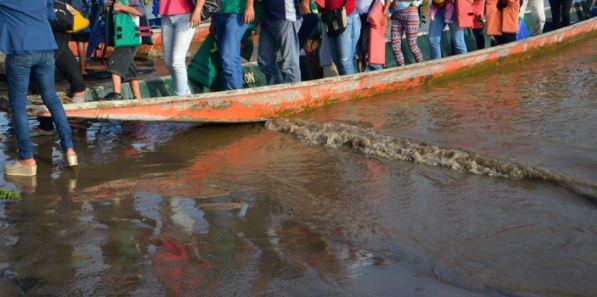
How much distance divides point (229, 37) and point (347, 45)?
147cm

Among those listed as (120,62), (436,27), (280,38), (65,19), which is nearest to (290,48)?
(280,38)

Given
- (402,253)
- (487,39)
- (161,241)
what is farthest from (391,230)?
(487,39)

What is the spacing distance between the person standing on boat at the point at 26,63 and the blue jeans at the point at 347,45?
320 centimetres

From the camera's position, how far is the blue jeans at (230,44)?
26.1ft

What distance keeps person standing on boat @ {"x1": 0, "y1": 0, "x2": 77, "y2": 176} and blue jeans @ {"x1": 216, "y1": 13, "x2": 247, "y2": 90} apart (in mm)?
1788

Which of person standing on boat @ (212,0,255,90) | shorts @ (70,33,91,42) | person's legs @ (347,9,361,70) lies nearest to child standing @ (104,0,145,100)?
person standing on boat @ (212,0,255,90)

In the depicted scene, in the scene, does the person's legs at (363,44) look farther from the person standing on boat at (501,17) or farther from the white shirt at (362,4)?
the person standing on boat at (501,17)

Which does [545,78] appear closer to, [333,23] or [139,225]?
[333,23]

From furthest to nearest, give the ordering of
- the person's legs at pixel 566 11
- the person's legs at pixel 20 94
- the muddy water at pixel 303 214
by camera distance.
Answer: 1. the person's legs at pixel 566 11
2. the person's legs at pixel 20 94
3. the muddy water at pixel 303 214

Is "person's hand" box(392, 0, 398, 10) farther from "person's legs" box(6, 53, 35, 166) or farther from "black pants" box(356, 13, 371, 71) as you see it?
"person's legs" box(6, 53, 35, 166)

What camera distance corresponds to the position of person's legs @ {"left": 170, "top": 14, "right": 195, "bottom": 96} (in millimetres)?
7789

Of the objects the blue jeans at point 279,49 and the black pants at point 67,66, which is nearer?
the black pants at point 67,66

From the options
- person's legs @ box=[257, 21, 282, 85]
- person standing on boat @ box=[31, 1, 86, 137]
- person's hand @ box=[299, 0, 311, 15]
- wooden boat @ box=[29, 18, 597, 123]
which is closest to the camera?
wooden boat @ box=[29, 18, 597, 123]

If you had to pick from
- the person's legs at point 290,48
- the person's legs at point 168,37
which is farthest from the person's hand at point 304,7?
the person's legs at point 168,37
